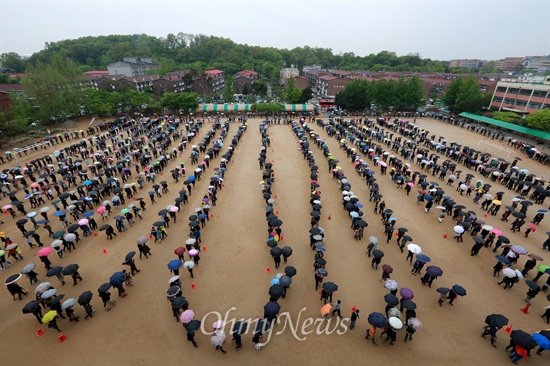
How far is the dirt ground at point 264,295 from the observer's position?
974 centimetres

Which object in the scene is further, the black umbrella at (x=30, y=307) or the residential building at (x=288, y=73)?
the residential building at (x=288, y=73)

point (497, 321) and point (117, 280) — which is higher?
point (497, 321)

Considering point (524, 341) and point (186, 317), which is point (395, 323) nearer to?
point (524, 341)

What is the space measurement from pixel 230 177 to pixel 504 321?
2029cm

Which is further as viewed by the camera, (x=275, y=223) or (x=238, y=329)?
(x=275, y=223)

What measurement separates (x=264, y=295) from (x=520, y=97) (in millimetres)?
59351

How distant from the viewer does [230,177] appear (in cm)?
2458

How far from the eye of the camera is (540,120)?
3512 centimetres

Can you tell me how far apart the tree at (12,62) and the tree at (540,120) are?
133m

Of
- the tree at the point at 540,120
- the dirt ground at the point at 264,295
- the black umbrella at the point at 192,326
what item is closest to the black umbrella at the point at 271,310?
the dirt ground at the point at 264,295

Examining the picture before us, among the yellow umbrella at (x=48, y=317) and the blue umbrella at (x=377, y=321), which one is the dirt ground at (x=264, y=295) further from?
the blue umbrella at (x=377, y=321)

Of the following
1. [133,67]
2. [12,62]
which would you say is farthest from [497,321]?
[12,62]

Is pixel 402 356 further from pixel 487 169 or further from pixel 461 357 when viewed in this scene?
pixel 487 169

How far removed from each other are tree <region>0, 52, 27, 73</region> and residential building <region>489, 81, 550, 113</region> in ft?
438
